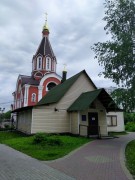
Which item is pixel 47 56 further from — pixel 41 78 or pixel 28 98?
pixel 28 98

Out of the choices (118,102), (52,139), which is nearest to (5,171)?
(52,139)

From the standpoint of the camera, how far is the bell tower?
136 feet

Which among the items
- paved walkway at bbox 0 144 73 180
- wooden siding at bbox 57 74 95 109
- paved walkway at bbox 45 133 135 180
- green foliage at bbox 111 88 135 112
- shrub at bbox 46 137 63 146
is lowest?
paved walkway at bbox 45 133 135 180

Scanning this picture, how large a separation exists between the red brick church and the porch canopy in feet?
54.0

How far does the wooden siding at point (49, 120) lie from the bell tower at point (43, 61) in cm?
1982

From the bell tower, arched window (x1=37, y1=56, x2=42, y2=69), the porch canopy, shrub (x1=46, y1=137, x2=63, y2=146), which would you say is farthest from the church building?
arched window (x1=37, y1=56, x2=42, y2=69)

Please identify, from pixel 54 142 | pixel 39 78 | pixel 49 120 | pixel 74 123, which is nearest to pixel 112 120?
pixel 74 123

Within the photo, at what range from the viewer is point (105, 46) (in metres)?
16.0

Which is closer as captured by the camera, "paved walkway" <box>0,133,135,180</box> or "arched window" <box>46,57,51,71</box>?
"paved walkway" <box>0,133,135,180</box>

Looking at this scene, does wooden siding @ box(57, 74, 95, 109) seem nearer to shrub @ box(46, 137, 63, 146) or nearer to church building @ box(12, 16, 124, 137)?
church building @ box(12, 16, 124, 137)

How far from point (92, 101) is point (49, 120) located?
5.05m

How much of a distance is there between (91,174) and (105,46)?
10791mm

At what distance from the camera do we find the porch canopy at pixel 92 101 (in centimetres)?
1952

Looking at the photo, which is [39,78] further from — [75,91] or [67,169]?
[67,169]
